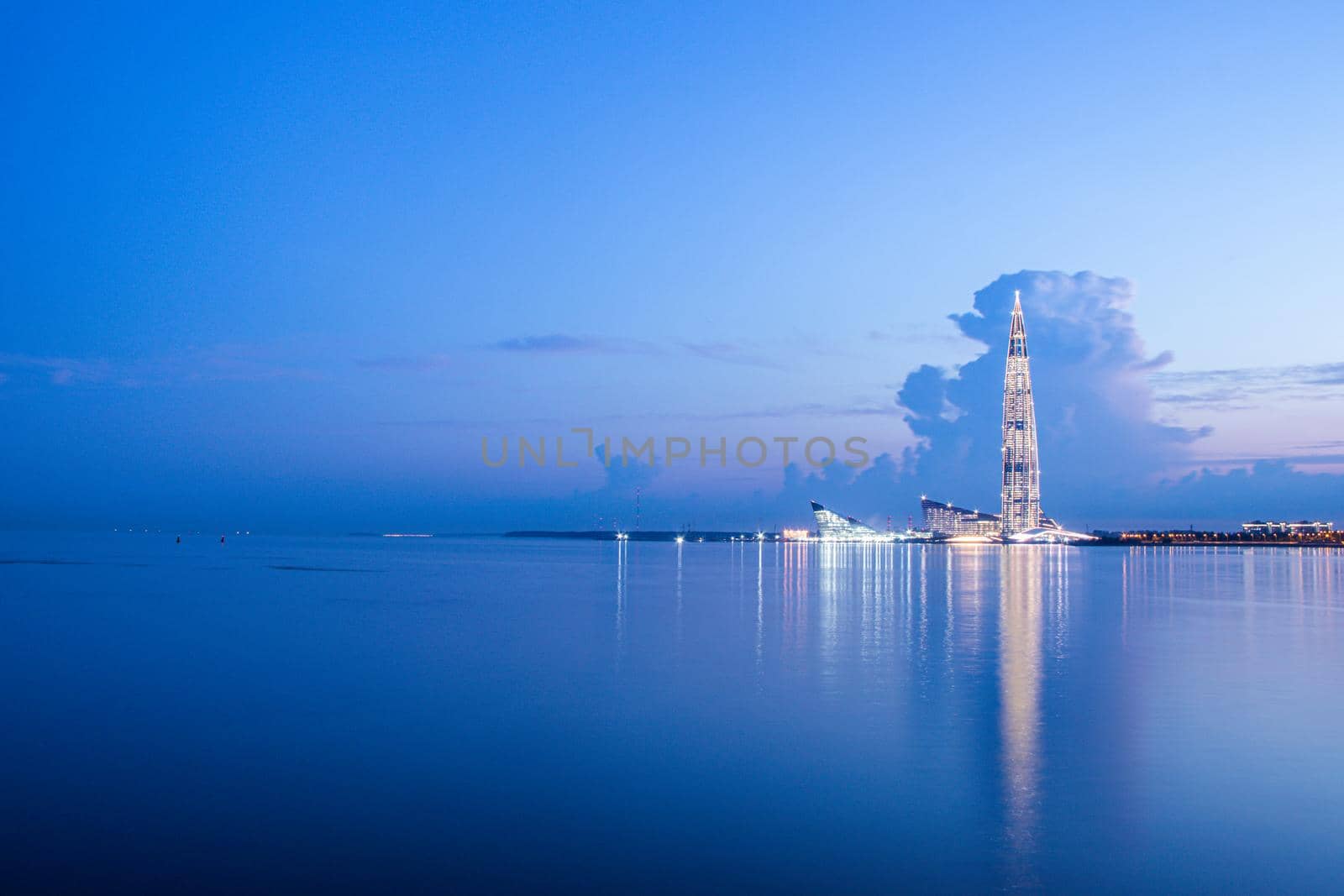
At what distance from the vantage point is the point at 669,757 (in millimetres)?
13141

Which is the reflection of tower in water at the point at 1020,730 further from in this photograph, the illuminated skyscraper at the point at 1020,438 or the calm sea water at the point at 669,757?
the illuminated skyscraper at the point at 1020,438

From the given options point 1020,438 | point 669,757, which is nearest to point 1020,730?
point 669,757

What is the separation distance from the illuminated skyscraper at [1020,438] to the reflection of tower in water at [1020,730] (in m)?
168

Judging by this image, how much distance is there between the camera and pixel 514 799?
11008 mm

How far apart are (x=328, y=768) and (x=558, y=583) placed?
40562mm

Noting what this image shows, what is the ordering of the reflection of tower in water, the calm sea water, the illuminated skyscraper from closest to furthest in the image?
1. the calm sea water
2. the reflection of tower in water
3. the illuminated skyscraper

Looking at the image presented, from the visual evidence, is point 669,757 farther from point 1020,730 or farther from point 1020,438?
point 1020,438

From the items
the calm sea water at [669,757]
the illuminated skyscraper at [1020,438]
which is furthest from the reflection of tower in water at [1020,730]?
the illuminated skyscraper at [1020,438]

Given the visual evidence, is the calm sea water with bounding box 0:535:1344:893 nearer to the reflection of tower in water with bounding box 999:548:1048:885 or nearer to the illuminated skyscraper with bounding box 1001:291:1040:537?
the reflection of tower in water with bounding box 999:548:1048:885

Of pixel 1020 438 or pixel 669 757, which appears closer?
pixel 669 757

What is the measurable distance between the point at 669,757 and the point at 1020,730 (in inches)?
196

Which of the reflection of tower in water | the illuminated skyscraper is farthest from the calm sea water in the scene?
the illuminated skyscraper

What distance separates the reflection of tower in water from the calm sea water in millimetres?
63

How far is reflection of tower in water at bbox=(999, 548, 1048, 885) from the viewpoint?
970 cm
